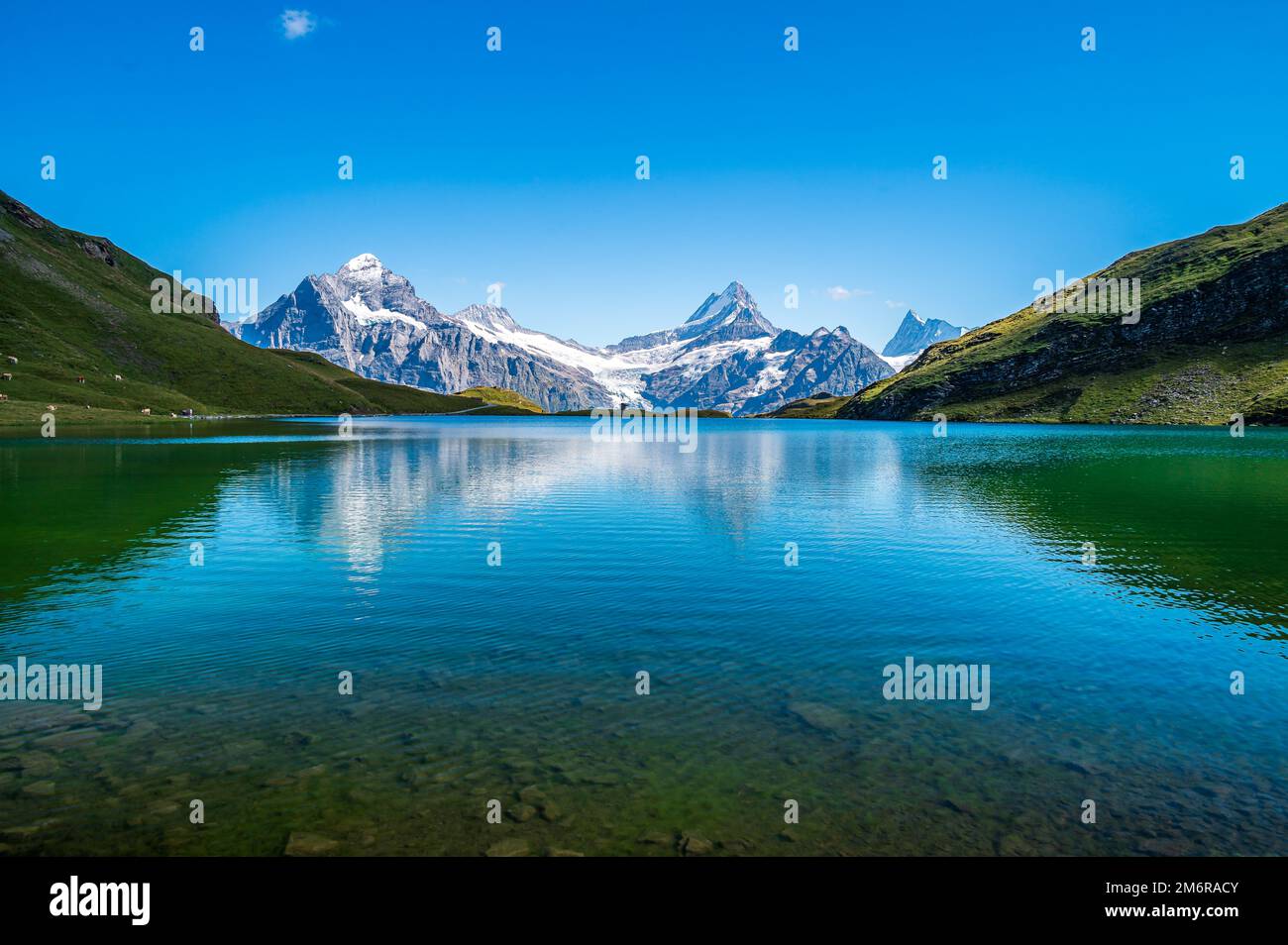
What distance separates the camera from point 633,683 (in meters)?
23.9

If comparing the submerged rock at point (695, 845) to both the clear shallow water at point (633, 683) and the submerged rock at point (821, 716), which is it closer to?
the clear shallow water at point (633, 683)

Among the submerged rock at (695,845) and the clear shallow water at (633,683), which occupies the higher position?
the clear shallow water at (633,683)

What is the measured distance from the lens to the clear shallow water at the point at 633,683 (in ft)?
51.0

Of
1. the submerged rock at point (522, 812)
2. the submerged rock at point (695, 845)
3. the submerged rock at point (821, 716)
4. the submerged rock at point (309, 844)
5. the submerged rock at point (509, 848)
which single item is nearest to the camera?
the submerged rock at point (509, 848)

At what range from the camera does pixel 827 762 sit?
18297mm

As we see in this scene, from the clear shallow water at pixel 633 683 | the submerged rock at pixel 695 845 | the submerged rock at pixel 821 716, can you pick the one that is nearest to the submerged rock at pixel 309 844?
the clear shallow water at pixel 633 683

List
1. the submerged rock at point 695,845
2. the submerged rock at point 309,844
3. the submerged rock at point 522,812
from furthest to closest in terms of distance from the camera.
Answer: the submerged rock at point 522,812 < the submerged rock at point 695,845 < the submerged rock at point 309,844

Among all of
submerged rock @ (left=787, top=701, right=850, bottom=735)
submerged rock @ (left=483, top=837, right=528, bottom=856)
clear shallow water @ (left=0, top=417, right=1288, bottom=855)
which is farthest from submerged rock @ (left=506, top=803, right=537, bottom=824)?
submerged rock @ (left=787, top=701, right=850, bottom=735)

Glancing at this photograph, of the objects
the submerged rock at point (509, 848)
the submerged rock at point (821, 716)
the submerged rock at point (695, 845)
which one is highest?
the submerged rock at point (821, 716)
